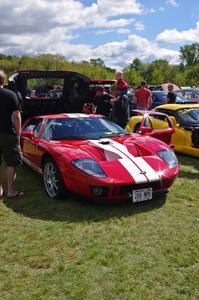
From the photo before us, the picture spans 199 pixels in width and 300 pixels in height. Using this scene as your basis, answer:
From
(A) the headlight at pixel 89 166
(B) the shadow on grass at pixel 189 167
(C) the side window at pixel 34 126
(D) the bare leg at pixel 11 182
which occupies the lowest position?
(B) the shadow on grass at pixel 189 167

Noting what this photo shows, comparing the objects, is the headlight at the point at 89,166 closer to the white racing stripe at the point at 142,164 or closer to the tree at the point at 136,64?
the white racing stripe at the point at 142,164

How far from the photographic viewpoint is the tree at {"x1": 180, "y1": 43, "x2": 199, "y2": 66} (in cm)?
11188

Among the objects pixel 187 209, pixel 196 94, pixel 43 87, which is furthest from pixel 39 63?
pixel 187 209

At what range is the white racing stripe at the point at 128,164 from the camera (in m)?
5.07

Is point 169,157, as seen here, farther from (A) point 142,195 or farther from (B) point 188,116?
(B) point 188,116

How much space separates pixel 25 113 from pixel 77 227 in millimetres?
5062

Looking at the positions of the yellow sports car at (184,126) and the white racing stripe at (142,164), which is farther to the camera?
the yellow sports car at (184,126)

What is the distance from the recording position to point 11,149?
558 cm

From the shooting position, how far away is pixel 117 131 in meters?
6.50

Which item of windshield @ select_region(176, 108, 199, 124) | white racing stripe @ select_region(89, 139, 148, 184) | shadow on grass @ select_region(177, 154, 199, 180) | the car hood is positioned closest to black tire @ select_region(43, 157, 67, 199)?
the car hood

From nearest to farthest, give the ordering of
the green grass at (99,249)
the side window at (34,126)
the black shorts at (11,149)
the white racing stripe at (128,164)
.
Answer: the green grass at (99,249), the white racing stripe at (128,164), the black shorts at (11,149), the side window at (34,126)

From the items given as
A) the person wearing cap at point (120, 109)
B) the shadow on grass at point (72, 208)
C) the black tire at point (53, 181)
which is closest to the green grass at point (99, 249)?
the shadow on grass at point (72, 208)

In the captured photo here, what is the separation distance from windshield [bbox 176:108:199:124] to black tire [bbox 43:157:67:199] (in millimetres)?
4359

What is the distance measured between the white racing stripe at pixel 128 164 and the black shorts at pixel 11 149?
3.70 ft
